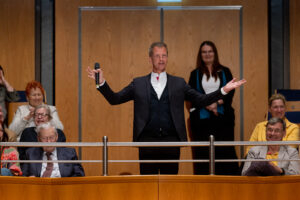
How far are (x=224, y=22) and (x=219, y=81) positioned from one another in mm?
826

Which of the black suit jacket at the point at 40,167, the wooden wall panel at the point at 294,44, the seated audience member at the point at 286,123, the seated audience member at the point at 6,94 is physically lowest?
the black suit jacket at the point at 40,167

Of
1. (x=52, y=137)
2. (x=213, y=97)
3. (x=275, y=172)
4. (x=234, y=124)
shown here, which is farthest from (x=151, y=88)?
(x=234, y=124)

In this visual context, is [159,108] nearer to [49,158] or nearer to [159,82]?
[159,82]

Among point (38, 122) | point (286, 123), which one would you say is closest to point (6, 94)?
point (38, 122)

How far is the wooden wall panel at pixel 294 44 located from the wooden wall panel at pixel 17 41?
267 cm

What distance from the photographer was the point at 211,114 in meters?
4.36

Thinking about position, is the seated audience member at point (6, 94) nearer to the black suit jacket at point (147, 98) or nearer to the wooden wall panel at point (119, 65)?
the wooden wall panel at point (119, 65)

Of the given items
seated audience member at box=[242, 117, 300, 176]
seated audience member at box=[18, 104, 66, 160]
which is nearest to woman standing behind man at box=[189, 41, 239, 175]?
seated audience member at box=[242, 117, 300, 176]

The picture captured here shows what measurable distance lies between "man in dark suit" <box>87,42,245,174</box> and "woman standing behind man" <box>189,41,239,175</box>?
3.93 ft

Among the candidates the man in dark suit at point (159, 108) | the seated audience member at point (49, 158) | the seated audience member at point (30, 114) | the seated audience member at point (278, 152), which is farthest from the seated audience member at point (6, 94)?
the seated audience member at point (278, 152)

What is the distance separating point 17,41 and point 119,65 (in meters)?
1.09

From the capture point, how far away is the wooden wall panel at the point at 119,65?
4.91 metres

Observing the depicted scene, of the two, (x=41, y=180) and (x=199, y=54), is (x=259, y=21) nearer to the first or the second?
(x=199, y=54)

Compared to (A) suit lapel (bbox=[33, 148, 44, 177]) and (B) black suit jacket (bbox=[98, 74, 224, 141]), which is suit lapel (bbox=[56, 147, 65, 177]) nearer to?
(A) suit lapel (bbox=[33, 148, 44, 177])
